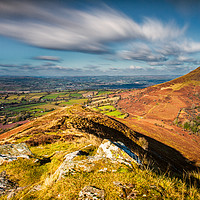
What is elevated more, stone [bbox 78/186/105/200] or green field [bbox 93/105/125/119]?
stone [bbox 78/186/105/200]

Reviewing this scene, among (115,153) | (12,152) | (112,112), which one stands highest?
(115,153)

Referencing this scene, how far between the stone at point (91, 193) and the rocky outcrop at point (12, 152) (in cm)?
582

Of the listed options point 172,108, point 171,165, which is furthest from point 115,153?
point 172,108

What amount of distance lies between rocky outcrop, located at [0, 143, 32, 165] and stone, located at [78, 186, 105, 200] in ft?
19.1

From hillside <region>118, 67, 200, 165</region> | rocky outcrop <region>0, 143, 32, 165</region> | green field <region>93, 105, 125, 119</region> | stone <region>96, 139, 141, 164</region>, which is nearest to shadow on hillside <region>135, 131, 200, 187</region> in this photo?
stone <region>96, 139, 141, 164</region>

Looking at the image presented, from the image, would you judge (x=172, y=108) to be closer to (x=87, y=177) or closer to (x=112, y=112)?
(x=112, y=112)

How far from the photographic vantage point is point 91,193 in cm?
351

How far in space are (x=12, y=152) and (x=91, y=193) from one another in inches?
292

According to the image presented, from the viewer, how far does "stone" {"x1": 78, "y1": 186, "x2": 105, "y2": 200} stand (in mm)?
3369

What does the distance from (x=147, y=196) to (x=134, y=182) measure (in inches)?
25.9

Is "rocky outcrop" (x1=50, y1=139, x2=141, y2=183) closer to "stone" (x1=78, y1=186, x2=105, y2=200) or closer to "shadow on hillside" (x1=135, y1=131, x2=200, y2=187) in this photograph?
"stone" (x1=78, y1=186, x2=105, y2=200)

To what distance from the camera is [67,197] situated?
135 inches

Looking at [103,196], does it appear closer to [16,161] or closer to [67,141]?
[16,161]

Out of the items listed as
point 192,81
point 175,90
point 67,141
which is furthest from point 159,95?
point 67,141
